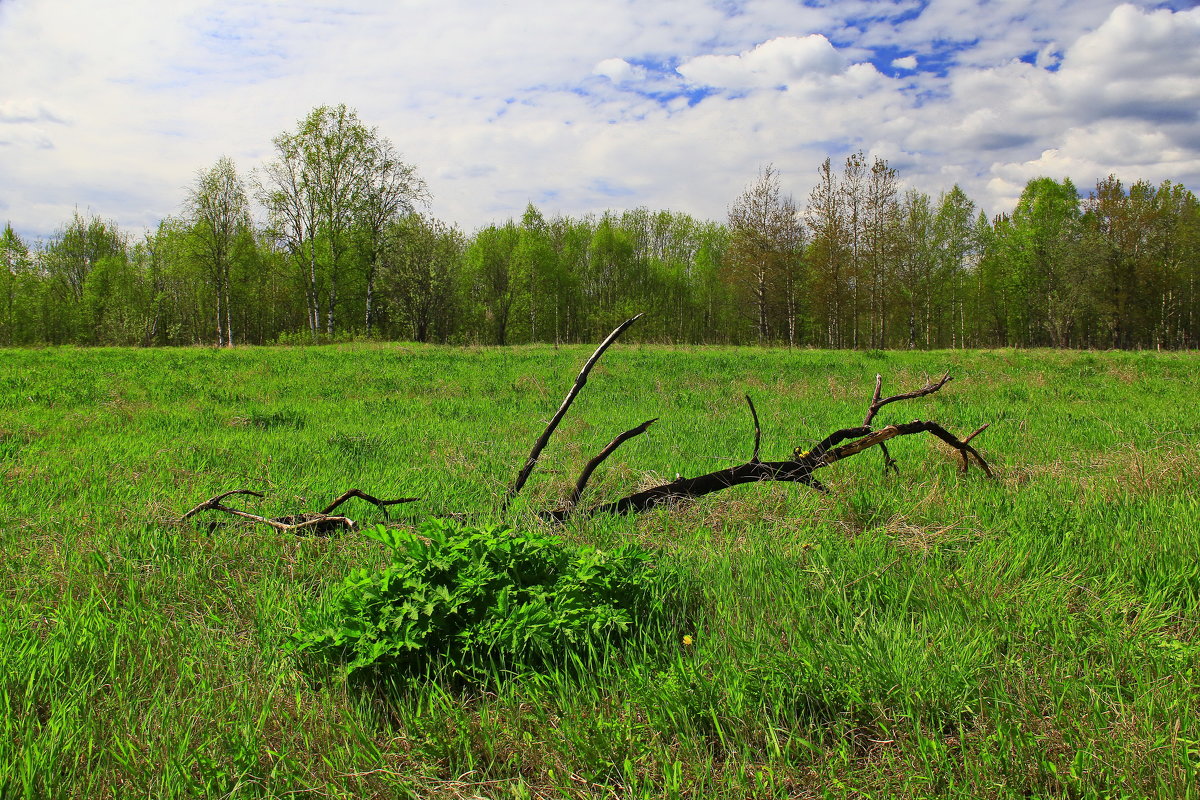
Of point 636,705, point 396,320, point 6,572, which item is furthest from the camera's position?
point 396,320

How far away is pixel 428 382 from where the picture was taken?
46.8 feet

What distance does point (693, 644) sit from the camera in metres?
2.81

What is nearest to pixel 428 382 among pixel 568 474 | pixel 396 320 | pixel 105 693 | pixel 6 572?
pixel 568 474

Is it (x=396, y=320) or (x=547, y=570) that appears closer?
(x=547, y=570)

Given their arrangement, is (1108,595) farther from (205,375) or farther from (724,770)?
(205,375)

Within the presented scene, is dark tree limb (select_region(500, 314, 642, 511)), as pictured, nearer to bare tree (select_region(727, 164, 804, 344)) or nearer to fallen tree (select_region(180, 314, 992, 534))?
fallen tree (select_region(180, 314, 992, 534))

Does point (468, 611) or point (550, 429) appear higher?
point (550, 429)

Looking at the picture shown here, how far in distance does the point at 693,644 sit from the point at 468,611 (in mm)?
1031

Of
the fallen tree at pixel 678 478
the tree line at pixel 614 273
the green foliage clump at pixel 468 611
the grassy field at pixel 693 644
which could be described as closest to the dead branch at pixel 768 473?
the fallen tree at pixel 678 478

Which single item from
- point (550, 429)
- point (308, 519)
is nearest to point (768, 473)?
point (550, 429)

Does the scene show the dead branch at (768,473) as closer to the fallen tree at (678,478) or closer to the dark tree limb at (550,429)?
the fallen tree at (678,478)

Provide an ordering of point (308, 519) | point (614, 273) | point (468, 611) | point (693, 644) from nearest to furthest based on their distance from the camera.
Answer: point (468, 611)
point (693, 644)
point (308, 519)
point (614, 273)

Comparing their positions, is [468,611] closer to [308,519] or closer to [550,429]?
[550,429]

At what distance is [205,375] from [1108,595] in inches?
659
